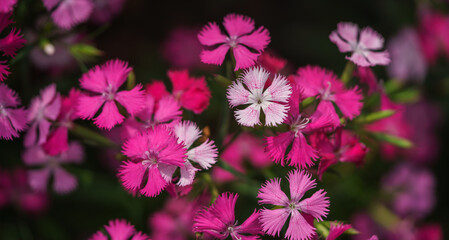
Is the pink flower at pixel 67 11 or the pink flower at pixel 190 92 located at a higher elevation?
the pink flower at pixel 67 11

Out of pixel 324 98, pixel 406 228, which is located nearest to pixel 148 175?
pixel 324 98

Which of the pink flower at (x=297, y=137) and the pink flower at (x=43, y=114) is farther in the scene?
the pink flower at (x=43, y=114)

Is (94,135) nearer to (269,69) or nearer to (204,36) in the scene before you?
(204,36)

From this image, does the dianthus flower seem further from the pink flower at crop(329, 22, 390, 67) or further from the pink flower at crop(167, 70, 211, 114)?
the pink flower at crop(329, 22, 390, 67)

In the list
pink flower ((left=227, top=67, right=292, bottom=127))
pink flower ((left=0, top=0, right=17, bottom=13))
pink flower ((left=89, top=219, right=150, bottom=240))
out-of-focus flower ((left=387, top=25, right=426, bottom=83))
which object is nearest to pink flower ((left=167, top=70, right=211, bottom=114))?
pink flower ((left=227, top=67, right=292, bottom=127))

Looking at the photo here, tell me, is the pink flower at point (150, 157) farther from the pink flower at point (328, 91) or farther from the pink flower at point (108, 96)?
the pink flower at point (328, 91)

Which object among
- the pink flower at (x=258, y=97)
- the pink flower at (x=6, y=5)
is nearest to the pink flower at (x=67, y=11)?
the pink flower at (x=6, y=5)
